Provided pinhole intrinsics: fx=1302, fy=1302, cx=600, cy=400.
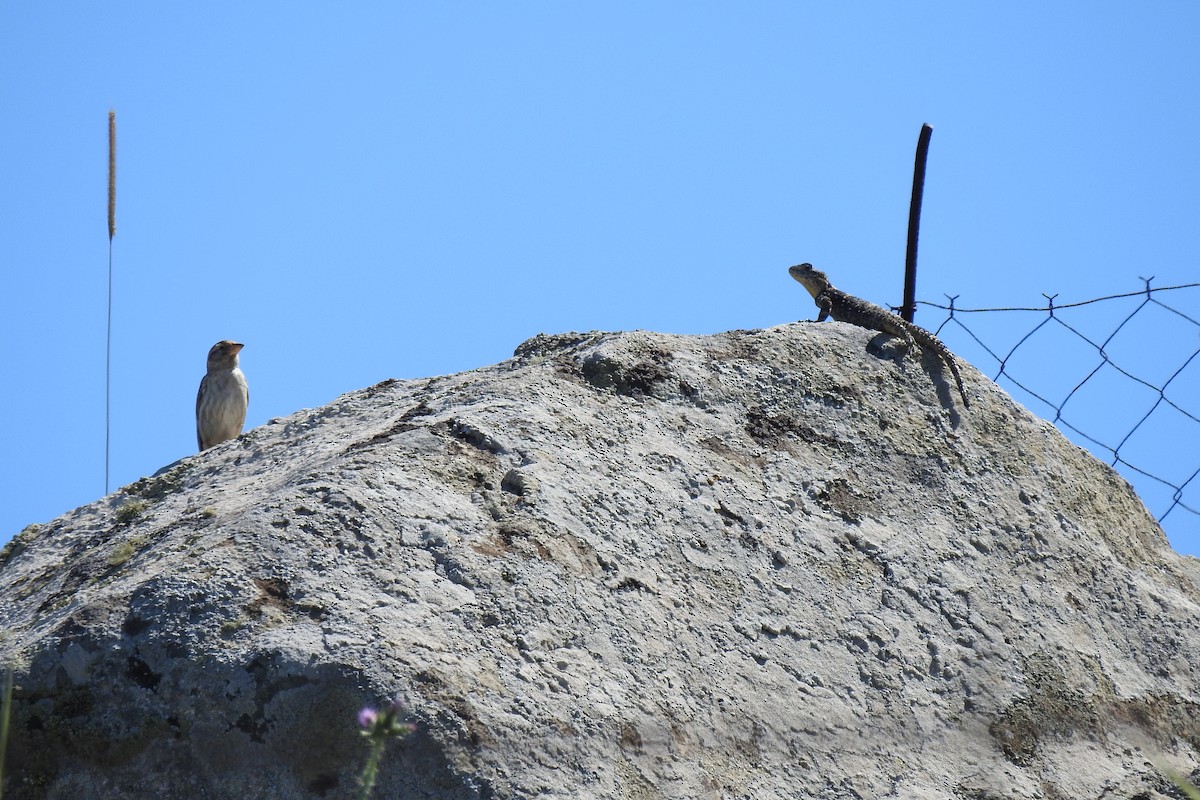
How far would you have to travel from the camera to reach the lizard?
165 inches

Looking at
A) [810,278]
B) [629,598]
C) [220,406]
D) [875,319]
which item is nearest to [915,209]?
[875,319]

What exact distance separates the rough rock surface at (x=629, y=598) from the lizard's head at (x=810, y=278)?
209 centimetres

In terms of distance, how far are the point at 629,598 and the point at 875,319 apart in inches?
73.0

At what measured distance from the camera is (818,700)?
3.13 metres

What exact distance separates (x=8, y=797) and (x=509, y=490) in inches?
48.9

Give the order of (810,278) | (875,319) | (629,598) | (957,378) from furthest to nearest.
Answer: (810,278)
(875,319)
(957,378)
(629,598)

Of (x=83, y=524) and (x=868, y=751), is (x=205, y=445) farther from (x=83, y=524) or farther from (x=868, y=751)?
(x=868, y=751)

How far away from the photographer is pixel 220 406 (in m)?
6.78

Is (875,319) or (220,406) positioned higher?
(220,406)

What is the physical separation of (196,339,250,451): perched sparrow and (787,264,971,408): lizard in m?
3.03

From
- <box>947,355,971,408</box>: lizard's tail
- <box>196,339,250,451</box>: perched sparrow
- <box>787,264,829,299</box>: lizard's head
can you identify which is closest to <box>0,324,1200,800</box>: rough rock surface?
<box>947,355,971,408</box>: lizard's tail

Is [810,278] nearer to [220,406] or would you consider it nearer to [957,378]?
[957,378]

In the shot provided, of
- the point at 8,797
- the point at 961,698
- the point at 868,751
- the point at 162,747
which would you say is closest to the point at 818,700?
the point at 868,751

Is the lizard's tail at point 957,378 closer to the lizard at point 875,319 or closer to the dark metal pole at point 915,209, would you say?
the lizard at point 875,319
